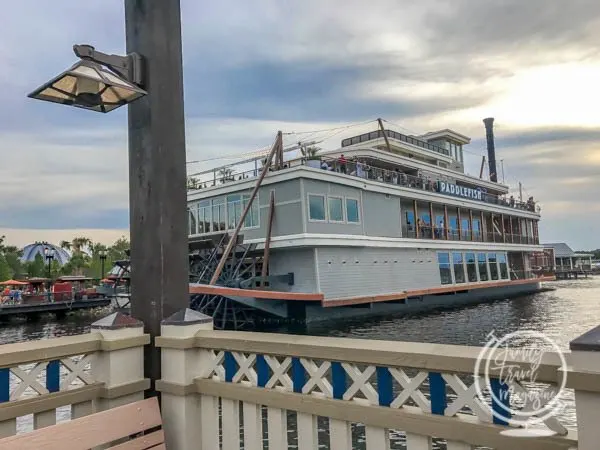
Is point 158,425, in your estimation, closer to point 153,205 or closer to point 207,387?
point 207,387

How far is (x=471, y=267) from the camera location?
27.0 m

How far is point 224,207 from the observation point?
21.0m

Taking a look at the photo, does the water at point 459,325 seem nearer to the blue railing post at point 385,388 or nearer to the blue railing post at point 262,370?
the blue railing post at point 262,370

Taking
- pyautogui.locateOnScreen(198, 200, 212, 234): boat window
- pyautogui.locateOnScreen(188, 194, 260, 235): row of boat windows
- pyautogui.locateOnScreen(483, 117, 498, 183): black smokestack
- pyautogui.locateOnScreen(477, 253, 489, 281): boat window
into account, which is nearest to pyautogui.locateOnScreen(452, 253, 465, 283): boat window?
pyautogui.locateOnScreen(477, 253, 489, 281): boat window

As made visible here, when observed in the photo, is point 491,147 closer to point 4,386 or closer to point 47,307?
point 47,307

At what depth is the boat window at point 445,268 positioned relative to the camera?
80.5 feet

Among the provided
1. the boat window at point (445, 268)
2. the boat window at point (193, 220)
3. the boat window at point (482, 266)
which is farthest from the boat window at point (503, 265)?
the boat window at point (193, 220)

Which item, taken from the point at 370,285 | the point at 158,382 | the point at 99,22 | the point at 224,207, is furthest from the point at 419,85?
the point at 158,382

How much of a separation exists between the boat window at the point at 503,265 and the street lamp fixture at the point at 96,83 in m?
30.9

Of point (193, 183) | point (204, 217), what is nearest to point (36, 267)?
point (193, 183)

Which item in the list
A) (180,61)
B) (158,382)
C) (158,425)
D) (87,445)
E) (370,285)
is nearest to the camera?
(87,445)

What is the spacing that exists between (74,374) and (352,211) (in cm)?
1793

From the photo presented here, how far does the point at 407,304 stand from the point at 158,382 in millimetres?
21297

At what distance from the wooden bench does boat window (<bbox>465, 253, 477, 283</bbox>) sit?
26.5m
